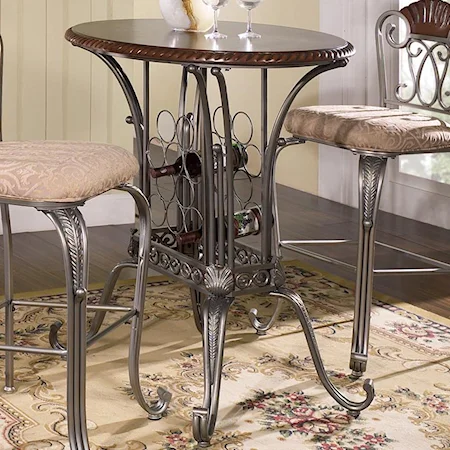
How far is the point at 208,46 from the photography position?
95.7 inches

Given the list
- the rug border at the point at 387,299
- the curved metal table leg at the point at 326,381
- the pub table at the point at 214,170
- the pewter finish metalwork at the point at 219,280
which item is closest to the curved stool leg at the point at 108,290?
the pub table at the point at 214,170

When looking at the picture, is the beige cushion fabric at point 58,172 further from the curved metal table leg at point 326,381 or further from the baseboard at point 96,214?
the baseboard at point 96,214

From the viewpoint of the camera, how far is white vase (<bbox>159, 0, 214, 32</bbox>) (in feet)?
9.02

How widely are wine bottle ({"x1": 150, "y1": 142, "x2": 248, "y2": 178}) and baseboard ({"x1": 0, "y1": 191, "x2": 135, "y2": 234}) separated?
5.41 feet

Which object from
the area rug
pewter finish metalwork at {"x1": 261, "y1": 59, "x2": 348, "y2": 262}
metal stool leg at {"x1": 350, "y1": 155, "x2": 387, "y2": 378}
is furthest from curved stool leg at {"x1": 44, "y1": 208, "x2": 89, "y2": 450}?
metal stool leg at {"x1": 350, "y1": 155, "x2": 387, "y2": 378}

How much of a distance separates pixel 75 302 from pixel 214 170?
0.71 m

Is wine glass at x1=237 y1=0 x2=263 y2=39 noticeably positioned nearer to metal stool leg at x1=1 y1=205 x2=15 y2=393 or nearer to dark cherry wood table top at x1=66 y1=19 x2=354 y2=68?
dark cherry wood table top at x1=66 y1=19 x2=354 y2=68

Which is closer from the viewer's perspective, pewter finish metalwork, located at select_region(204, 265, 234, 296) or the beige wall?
pewter finish metalwork, located at select_region(204, 265, 234, 296)

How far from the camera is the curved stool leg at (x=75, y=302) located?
2.02 metres

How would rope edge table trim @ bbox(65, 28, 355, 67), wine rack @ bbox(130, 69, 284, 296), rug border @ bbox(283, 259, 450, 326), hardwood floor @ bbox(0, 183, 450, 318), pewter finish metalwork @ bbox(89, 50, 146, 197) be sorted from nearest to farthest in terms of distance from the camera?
1. rope edge table trim @ bbox(65, 28, 355, 67)
2. wine rack @ bbox(130, 69, 284, 296)
3. pewter finish metalwork @ bbox(89, 50, 146, 197)
4. rug border @ bbox(283, 259, 450, 326)
5. hardwood floor @ bbox(0, 183, 450, 318)

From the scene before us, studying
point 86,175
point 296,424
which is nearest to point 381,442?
point 296,424

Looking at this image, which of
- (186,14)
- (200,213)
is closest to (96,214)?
(200,213)

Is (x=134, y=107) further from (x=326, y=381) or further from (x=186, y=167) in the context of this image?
(x=326, y=381)

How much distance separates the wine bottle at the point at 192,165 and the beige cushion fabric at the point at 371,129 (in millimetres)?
281
